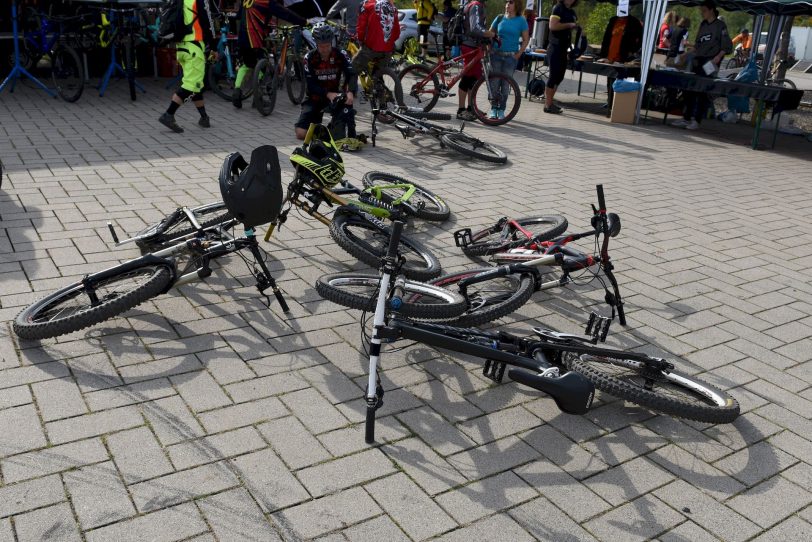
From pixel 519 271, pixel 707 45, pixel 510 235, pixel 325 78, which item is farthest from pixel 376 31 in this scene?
pixel 519 271

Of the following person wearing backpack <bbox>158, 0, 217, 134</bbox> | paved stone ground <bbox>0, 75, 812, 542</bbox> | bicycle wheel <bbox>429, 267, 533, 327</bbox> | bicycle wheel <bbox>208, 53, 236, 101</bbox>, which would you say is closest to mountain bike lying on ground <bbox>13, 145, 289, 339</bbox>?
paved stone ground <bbox>0, 75, 812, 542</bbox>

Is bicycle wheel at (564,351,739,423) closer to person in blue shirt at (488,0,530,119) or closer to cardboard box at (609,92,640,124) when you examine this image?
person in blue shirt at (488,0,530,119)

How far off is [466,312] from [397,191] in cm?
256

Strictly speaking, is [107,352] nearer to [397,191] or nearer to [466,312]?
[466,312]

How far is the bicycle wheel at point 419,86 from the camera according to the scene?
39.8ft

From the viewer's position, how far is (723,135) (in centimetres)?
1267

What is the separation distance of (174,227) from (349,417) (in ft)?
8.28

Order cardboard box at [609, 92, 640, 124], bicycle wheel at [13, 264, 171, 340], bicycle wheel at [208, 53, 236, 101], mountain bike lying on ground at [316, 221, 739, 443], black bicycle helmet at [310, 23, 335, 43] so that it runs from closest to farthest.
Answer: mountain bike lying on ground at [316, 221, 739, 443], bicycle wheel at [13, 264, 171, 340], black bicycle helmet at [310, 23, 335, 43], bicycle wheel at [208, 53, 236, 101], cardboard box at [609, 92, 640, 124]

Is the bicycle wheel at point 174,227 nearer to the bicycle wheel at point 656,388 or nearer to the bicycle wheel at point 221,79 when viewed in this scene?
the bicycle wheel at point 656,388

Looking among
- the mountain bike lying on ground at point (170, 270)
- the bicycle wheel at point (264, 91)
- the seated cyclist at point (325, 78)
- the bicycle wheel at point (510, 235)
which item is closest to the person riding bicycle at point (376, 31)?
the bicycle wheel at point (264, 91)

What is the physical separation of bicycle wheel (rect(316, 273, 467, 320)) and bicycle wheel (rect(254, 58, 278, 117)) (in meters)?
7.32

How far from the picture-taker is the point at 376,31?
1080 centimetres

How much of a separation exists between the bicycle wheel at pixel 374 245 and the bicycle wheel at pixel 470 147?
3732 millimetres

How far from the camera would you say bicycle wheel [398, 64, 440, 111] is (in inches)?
478
